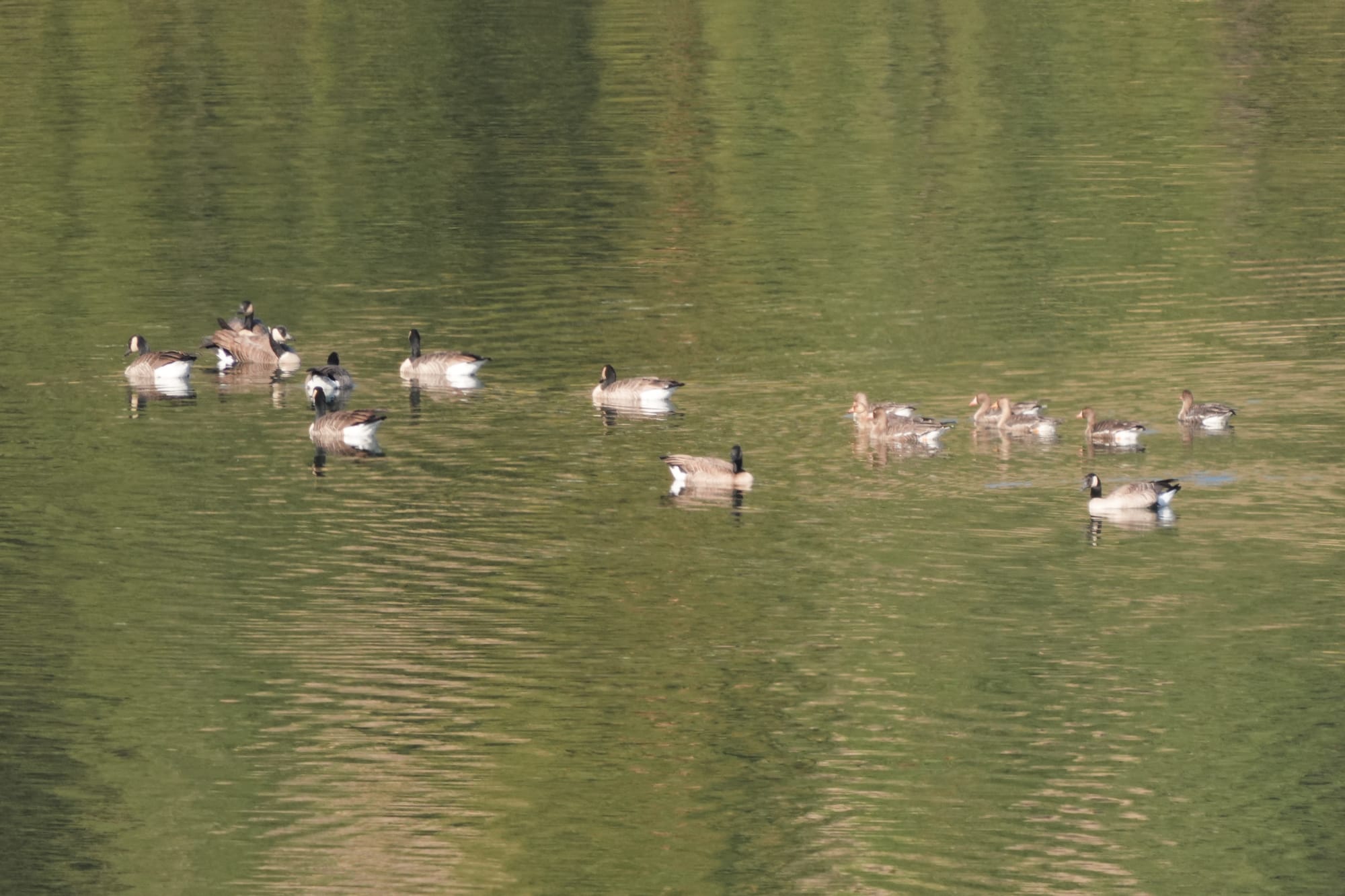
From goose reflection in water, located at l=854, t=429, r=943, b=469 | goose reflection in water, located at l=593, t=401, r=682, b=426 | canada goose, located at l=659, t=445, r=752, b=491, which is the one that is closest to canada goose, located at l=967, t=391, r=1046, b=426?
goose reflection in water, located at l=854, t=429, r=943, b=469

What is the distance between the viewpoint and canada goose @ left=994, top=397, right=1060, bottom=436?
36781mm

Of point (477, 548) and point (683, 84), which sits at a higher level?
point (683, 84)

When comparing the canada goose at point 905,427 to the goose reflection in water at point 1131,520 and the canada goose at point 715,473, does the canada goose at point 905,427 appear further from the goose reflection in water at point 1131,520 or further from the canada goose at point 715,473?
the goose reflection in water at point 1131,520

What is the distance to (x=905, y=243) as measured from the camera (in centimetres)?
5338

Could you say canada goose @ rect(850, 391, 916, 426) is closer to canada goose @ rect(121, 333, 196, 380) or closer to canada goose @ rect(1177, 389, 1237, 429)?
canada goose @ rect(1177, 389, 1237, 429)

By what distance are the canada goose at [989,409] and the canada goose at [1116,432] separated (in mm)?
970

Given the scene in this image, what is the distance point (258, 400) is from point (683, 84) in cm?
4073

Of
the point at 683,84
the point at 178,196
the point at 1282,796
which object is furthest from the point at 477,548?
the point at 683,84

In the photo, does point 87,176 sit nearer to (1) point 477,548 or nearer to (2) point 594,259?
(2) point 594,259

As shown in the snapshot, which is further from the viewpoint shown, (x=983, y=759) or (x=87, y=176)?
(x=87, y=176)

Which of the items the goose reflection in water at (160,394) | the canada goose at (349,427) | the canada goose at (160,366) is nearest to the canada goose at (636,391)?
the canada goose at (349,427)

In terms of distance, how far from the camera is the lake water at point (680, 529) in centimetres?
2348

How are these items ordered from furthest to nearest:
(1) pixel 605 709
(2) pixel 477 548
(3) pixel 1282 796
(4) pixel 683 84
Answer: (4) pixel 683 84
(2) pixel 477 548
(1) pixel 605 709
(3) pixel 1282 796

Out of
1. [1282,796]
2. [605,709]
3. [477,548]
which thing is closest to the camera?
[1282,796]
